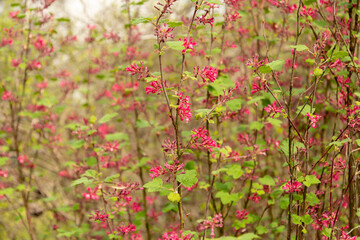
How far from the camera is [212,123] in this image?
312cm

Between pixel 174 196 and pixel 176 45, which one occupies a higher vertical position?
pixel 176 45

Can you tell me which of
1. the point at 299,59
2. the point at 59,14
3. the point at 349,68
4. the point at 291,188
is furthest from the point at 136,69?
the point at 59,14

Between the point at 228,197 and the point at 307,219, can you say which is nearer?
the point at 307,219

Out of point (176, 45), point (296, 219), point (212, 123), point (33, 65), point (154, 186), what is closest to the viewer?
point (176, 45)

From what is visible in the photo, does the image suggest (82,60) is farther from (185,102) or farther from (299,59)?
(185,102)

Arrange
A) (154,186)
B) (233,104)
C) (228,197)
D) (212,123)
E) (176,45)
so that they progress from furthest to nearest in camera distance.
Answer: (228,197) < (233,104) < (212,123) < (154,186) < (176,45)

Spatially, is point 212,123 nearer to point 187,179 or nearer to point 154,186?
point 187,179

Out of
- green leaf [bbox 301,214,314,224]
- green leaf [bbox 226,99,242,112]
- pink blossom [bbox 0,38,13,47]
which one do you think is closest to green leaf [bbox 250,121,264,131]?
green leaf [bbox 226,99,242,112]

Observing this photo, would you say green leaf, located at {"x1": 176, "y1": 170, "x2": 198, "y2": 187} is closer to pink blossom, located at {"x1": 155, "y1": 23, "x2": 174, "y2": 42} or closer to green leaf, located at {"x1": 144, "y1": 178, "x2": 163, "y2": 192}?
green leaf, located at {"x1": 144, "y1": 178, "x2": 163, "y2": 192}

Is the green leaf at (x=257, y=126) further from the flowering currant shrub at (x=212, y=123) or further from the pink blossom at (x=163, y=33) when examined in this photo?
the pink blossom at (x=163, y=33)

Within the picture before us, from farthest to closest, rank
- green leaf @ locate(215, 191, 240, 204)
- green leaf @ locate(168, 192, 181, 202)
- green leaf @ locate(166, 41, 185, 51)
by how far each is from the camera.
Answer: green leaf @ locate(215, 191, 240, 204)
green leaf @ locate(168, 192, 181, 202)
green leaf @ locate(166, 41, 185, 51)

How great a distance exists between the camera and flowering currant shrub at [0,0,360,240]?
2.63m

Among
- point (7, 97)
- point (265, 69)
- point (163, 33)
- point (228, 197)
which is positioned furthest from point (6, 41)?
point (265, 69)

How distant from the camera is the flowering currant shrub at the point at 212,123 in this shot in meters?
2.63
